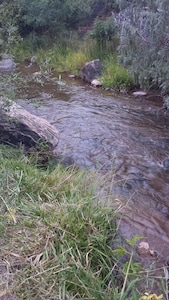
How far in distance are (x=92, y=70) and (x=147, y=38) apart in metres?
3.73

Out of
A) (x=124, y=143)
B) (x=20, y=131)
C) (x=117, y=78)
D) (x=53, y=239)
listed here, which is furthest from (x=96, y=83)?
(x=53, y=239)

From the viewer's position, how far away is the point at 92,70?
9.03m

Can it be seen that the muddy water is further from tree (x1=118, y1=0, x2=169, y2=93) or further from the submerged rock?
tree (x1=118, y1=0, x2=169, y2=93)

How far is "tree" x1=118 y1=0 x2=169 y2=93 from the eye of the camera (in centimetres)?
499

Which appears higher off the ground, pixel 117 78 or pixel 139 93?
pixel 117 78

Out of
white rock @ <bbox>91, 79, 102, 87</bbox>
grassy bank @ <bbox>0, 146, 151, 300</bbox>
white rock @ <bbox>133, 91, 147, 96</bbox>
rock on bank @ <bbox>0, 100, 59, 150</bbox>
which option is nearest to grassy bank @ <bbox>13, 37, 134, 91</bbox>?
white rock @ <bbox>91, 79, 102, 87</bbox>

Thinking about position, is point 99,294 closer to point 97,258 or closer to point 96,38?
point 97,258

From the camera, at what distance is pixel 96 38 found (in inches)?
393

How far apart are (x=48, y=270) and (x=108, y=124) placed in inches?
162

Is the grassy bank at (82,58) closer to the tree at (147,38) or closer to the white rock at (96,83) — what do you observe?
the white rock at (96,83)

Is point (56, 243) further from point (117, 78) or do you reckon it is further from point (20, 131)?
point (117, 78)

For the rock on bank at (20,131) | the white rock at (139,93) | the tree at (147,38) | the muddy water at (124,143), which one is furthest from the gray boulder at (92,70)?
the rock on bank at (20,131)

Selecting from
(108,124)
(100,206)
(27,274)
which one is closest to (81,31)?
(108,124)

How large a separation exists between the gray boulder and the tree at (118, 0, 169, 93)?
8.96ft
